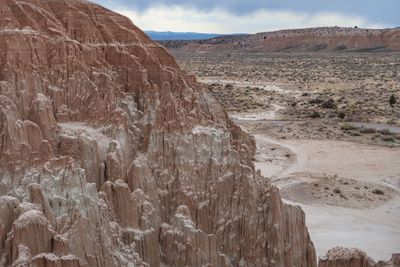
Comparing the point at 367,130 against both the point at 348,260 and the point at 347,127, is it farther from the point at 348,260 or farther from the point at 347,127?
the point at 348,260

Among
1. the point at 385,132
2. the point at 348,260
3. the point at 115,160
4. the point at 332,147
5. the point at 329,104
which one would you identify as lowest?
the point at 332,147

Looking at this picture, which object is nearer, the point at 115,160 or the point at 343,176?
the point at 115,160

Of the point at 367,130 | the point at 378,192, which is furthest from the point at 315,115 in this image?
the point at 378,192

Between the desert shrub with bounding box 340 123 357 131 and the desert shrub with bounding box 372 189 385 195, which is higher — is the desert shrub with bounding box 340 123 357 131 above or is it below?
above

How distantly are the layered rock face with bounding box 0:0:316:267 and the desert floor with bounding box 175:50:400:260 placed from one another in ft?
31.8

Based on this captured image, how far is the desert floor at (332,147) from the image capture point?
28.7 meters

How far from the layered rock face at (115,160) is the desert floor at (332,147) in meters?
9.70

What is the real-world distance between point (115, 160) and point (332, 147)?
34.1 m

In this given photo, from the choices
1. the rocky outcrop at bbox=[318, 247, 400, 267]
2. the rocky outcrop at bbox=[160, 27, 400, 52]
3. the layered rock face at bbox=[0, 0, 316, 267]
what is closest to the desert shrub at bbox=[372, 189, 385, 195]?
the layered rock face at bbox=[0, 0, 316, 267]

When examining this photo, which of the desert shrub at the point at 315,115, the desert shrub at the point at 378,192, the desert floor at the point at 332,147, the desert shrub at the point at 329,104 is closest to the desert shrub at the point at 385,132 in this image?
the desert floor at the point at 332,147

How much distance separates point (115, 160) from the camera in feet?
46.2

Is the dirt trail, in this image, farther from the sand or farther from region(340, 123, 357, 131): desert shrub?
region(340, 123, 357, 131): desert shrub

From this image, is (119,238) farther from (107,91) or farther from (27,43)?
(27,43)

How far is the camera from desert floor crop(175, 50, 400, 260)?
28.7 meters
